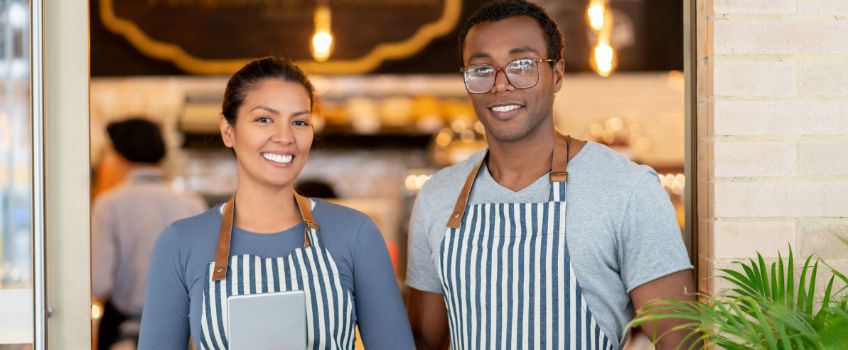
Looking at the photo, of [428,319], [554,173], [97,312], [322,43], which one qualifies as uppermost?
[322,43]

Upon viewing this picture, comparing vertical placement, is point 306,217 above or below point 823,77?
below

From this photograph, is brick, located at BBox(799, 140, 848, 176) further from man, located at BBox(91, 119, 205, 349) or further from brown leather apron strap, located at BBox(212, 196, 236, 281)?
man, located at BBox(91, 119, 205, 349)

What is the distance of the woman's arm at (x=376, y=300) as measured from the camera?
1.91m

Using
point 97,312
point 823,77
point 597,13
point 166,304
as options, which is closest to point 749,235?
point 823,77

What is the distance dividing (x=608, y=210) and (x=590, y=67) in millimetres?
3198

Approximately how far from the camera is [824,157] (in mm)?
1852

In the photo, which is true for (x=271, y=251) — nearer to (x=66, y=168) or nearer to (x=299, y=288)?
(x=299, y=288)

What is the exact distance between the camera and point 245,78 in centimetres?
194

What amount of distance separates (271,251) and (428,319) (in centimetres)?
40

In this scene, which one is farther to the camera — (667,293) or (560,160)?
(560,160)

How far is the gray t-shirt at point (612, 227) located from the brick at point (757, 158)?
0.15m

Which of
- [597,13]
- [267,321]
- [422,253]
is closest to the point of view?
[267,321]

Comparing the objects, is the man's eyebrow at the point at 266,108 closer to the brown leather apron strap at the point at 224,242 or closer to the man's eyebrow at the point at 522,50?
the brown leather apron strap at the point at 224,242

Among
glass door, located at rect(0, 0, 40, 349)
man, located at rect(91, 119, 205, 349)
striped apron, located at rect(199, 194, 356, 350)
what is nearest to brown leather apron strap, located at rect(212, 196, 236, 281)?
striped apron, located at rect(199, 194, 356, 350)
